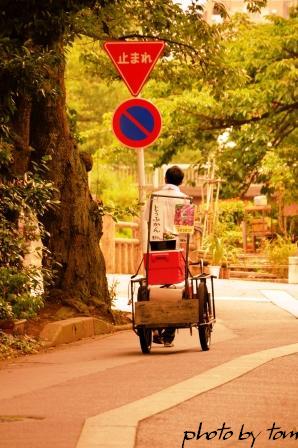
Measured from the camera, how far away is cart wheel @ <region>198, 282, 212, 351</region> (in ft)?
46.9

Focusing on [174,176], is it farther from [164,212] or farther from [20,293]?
[20,293]

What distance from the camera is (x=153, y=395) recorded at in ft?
32.8

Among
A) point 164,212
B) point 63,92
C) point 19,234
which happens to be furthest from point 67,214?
point 164,212

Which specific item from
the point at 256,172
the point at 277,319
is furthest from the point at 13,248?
the point at 256,172

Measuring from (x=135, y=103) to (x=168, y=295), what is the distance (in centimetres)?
306

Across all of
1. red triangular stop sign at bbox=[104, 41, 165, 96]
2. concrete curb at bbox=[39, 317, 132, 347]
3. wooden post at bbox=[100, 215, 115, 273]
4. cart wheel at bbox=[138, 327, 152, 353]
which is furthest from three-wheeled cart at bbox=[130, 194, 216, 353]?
wooden post at bbox=[100, 215, 115, 273]

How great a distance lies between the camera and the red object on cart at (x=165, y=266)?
1437 centimetres

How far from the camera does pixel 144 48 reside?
16406 millimetres

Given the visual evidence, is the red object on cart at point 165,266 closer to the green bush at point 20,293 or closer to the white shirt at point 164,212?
the white shirt at point 164,212

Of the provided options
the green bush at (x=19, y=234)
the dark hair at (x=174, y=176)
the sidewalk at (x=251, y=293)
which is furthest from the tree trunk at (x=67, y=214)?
the dark hair at (x=174, y=176)

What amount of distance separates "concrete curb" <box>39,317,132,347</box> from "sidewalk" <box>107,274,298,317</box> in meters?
3.48

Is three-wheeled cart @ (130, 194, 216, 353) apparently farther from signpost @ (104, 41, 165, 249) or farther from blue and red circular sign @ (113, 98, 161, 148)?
blue and red circular sign @ (113, 98, 161, 148)

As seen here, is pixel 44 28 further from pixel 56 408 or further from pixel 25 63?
pixel 56 408

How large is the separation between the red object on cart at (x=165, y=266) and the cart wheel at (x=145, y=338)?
547 millimetres
